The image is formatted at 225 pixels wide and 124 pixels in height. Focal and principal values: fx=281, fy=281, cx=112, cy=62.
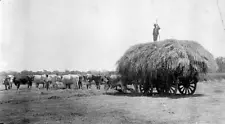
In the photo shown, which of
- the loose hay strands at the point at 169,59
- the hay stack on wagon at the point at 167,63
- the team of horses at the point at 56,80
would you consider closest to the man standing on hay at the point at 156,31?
the hay stack on wagon at the point at 167,63

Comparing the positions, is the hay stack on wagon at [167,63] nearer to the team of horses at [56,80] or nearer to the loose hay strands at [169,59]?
the loose hay strands at [169,59]

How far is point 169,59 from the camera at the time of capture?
1533cm

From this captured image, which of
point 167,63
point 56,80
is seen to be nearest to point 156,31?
point 167,63

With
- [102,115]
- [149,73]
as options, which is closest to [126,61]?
[149,73]

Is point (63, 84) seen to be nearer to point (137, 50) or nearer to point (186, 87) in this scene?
point (137, 50)

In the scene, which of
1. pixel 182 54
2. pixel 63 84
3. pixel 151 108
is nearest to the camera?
pixel 151 108

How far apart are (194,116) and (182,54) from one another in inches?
234

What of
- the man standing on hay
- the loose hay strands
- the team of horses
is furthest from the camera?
the team of horses

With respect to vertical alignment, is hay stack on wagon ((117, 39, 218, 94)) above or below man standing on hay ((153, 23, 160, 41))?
below

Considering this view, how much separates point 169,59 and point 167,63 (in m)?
0.26

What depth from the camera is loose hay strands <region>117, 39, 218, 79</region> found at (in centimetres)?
1516

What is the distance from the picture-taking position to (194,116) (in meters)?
9.73

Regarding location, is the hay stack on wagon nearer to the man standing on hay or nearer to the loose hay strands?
the loose hay strands

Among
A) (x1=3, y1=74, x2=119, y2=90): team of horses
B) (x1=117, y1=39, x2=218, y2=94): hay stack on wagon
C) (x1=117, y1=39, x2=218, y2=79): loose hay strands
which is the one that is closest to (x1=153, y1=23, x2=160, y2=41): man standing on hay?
(x1=117, y1=39, x2=218, y2=94): hay stack on wagon
